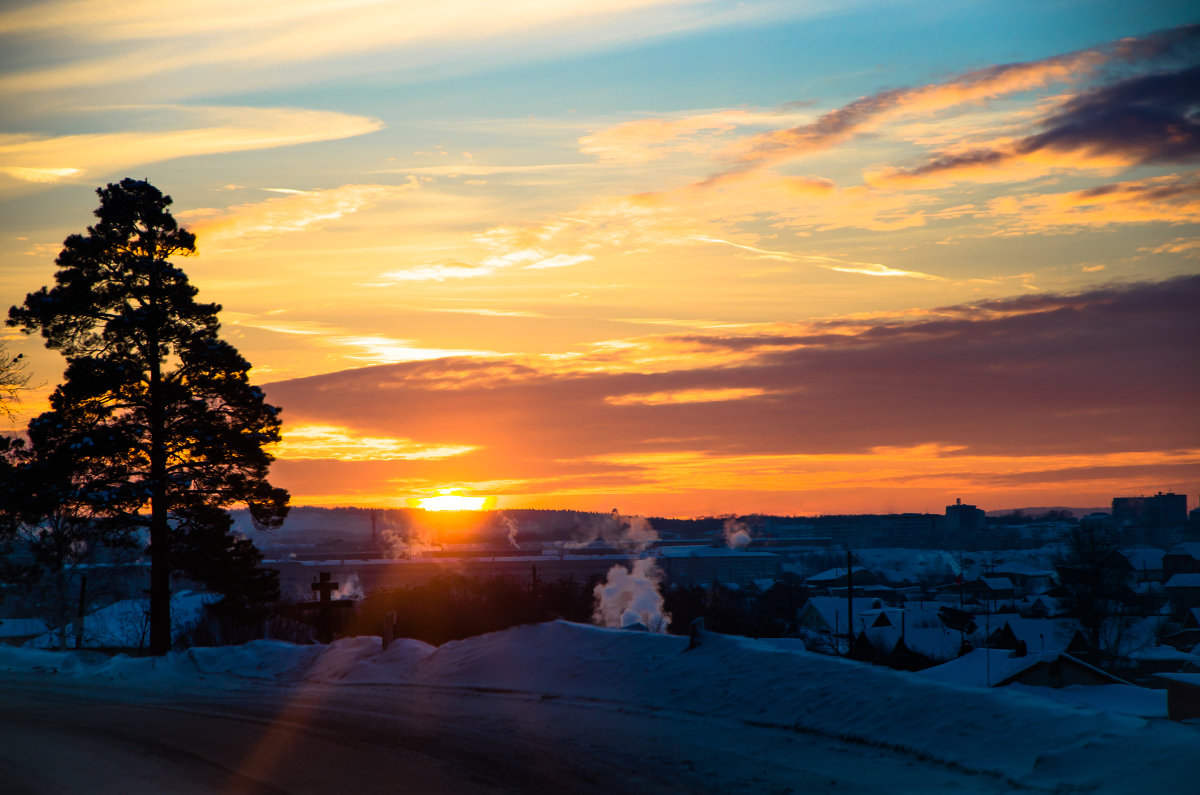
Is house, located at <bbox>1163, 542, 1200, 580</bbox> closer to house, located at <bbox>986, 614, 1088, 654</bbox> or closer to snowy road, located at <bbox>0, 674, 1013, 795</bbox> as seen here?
house, located at <bbox>986, 614, 1088, 654</bbox>

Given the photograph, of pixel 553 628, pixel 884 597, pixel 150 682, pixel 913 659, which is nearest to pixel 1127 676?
pixel 913 659

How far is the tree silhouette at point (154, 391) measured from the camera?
29.0 meters

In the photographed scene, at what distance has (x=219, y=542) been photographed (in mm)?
30047

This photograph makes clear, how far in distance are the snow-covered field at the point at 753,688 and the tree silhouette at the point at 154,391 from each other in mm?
4641

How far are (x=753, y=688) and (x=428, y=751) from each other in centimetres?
552

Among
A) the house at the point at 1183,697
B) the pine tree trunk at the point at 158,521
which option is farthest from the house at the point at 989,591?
the house at the point at 1183,697

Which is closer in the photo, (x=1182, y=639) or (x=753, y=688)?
(x=753, y=688)

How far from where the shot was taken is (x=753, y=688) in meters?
16.9

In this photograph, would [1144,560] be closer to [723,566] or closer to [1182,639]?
[723,566]

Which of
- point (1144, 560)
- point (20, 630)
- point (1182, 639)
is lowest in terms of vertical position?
point (1182, 639)

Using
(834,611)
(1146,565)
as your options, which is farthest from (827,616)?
(1146,565)

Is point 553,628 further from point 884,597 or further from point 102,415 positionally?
point 884,597

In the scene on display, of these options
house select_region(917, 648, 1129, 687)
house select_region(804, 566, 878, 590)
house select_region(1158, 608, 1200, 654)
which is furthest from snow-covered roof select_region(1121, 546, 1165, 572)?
house select_region(917, 648, 1129, 687)

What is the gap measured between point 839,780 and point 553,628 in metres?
10.1
